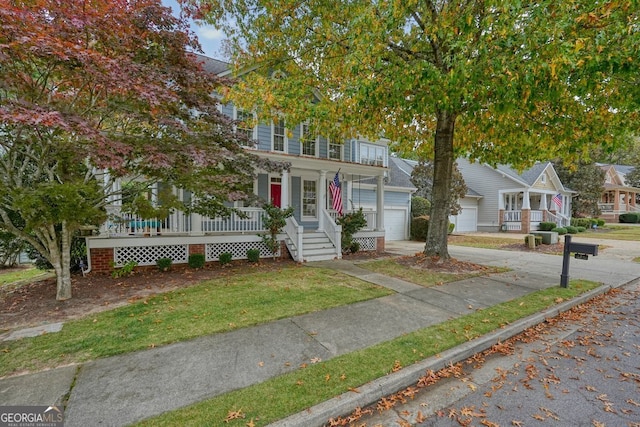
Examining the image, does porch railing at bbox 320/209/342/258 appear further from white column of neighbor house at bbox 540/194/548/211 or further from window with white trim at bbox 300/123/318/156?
white column of neighbor house at bbox 540/194/548/211

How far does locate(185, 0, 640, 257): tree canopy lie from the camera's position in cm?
524

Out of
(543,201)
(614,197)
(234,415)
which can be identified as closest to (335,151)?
(234,415)

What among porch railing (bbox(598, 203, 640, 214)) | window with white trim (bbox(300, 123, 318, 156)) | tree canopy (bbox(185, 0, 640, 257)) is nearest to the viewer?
tree canopy (bbox(185, 0, 640, 257))

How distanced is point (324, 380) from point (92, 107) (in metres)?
6.40

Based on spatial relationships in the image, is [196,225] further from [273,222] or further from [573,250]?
[573,250]

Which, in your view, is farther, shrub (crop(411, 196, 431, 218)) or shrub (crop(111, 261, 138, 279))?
shrub (crop(411, 196, 431, 218))

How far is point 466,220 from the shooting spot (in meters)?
24.9

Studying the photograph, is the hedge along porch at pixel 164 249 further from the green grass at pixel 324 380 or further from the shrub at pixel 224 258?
the green grass at pixel 324 380

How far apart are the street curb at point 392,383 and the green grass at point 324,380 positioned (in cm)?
7

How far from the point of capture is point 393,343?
12.8ft

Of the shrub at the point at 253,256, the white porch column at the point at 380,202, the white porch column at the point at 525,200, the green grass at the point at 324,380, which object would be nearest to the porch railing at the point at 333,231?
the white porch column at the point at 380,202

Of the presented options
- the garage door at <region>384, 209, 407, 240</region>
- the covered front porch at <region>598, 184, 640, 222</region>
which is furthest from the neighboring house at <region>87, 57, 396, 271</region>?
the covered front porch at <region>598, 184, 640, 222</region>

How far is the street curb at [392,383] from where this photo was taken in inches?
100

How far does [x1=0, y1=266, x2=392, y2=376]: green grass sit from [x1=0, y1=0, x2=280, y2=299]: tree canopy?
2.07 metres
